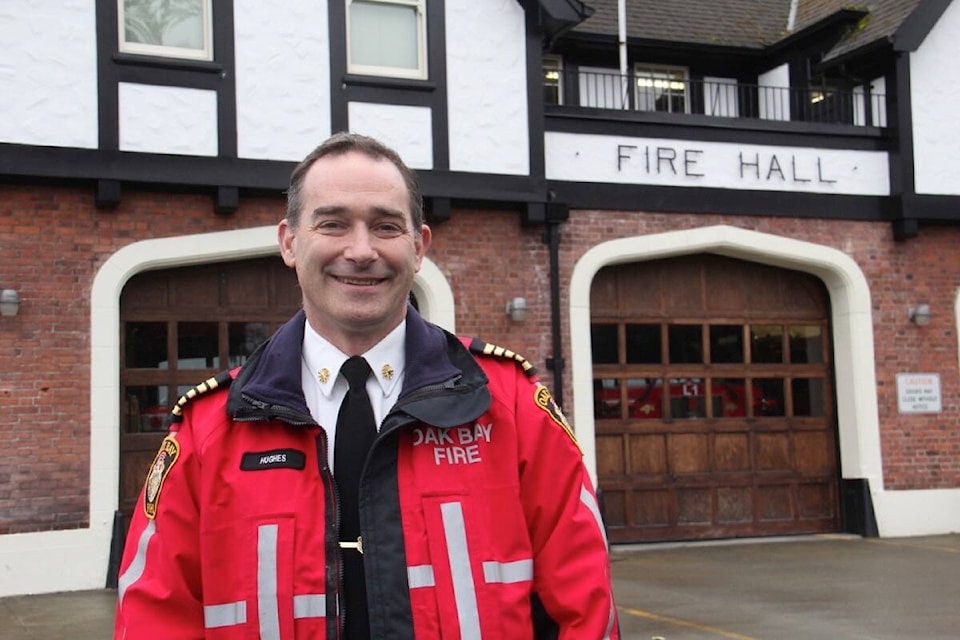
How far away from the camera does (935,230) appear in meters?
14.2

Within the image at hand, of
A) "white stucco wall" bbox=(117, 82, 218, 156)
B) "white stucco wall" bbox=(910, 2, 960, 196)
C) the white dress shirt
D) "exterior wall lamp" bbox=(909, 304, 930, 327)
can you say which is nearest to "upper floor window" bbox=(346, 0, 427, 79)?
"white stucco wall" bbox=(117, 82, 218, 156)

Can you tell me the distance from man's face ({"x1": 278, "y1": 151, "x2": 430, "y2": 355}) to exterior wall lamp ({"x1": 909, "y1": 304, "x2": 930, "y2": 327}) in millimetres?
12410

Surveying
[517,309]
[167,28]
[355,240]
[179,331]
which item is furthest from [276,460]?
[517,309]

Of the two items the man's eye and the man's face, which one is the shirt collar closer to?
the man's face

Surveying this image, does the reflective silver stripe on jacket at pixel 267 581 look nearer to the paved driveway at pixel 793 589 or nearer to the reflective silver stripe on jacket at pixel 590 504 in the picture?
the reflective silver stripe on jacket at pixel 590 504

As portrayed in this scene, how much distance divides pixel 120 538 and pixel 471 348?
29.0ft

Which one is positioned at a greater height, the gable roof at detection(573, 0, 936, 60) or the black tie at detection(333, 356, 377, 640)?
the gable roof at detection(573, 0, 936, 60)

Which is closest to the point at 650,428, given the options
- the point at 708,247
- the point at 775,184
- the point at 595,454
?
the point at 595,454

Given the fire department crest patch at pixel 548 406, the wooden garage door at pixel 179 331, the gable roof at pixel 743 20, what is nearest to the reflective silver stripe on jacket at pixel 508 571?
the fire department crest patch at pixel 548 406

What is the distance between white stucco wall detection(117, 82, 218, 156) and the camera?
11023mm

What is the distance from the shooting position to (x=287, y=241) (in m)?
2.81

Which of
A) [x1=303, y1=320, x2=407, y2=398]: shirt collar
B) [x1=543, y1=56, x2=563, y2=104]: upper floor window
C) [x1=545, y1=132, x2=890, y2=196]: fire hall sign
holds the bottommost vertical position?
[x1=303, y1=320, x2=407, y2=398]: shirt collar

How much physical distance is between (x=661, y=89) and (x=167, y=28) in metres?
7.08

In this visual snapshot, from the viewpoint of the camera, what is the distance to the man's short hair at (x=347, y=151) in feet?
8.61
